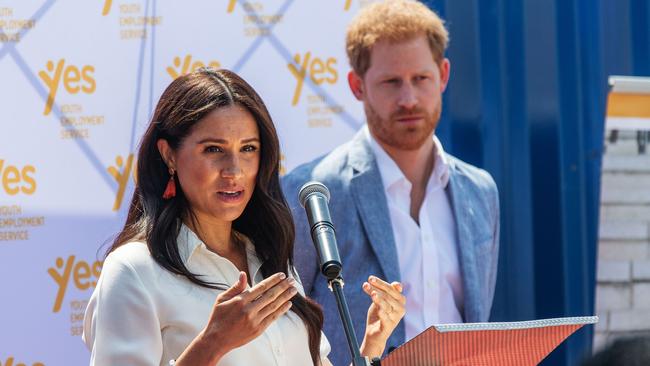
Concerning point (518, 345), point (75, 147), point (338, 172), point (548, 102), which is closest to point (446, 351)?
point (518, 345)

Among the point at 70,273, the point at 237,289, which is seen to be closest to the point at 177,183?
the point at 237,289

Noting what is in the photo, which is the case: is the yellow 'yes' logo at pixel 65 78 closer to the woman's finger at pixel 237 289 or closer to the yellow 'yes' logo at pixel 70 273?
the yellow 'yes' logo at pixel 70 273

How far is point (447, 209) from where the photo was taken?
3.56 m

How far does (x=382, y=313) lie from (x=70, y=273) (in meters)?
1.42

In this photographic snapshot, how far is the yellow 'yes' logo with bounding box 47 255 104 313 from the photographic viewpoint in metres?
3.48

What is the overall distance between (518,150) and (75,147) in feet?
5.30

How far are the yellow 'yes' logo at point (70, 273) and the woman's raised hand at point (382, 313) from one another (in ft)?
4.38

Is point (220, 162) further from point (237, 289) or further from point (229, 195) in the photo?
point (237, 289)

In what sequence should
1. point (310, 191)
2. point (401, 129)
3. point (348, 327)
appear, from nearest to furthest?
1. point (348, 327)
2. point (310, 191)
3. point (401, 129)

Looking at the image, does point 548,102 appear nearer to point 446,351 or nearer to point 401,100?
point 401,100

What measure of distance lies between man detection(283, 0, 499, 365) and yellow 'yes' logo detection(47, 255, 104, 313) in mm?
719

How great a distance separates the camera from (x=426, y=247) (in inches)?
135

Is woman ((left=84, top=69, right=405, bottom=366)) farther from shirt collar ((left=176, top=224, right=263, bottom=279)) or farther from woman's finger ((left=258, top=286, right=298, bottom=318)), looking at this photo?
woman's finger ((left=258, top=286, right=298, bottom=318))

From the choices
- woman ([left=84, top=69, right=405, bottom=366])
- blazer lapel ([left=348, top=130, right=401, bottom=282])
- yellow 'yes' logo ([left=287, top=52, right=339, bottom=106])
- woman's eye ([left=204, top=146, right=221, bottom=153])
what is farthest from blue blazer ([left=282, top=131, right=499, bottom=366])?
woman's eye ([left=204, top=146, right=221, bottom=153])
